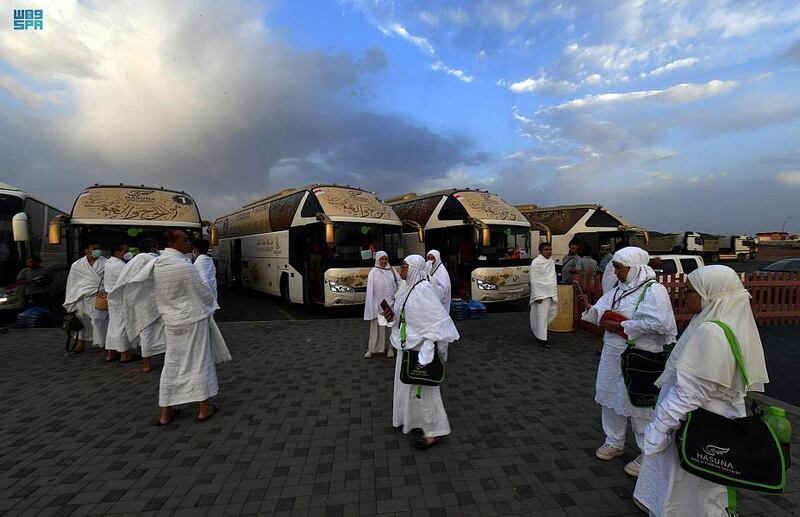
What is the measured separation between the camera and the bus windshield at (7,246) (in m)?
9.11

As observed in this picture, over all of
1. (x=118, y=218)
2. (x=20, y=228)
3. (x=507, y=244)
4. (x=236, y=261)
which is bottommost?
(x=236, y=261)

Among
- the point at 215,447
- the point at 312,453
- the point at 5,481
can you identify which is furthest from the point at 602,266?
the point at 5,481

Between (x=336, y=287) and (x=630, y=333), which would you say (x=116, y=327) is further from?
(x=630, y=333)

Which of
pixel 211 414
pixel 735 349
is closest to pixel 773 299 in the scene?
pixel 735 349

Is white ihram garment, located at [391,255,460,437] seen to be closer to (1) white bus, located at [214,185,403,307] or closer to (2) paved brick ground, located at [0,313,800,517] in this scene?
(2) paved brick ground, located at [0,313,800,517]

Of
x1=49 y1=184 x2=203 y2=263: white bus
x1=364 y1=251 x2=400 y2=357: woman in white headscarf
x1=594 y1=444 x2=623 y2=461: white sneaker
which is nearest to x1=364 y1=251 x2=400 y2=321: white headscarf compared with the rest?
x1=364 y1=251 x2=400 y2=357: woman in white headscarf

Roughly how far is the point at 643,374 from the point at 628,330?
336mm

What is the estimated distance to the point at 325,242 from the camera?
958cm

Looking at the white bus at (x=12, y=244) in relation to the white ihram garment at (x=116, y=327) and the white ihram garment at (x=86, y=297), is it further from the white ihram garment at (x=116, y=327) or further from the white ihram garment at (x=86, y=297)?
the white ihram garment at (x=116, y=327)

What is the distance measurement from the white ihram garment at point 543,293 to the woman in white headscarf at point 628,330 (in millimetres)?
3541

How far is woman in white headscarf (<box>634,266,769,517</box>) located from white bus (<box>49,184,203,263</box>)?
9.76 metres

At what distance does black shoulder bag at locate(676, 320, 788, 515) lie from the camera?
5.86 ft

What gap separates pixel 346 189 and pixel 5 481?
29.3 feet

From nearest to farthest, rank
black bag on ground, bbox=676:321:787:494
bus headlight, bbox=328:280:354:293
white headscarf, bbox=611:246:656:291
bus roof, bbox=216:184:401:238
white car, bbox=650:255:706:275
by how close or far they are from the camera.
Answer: black bag on ground, bbox=676:321:787:494 → white headscarf, bbox=611:246:656:291 → white car, bbox=650:255:706:275 → bus headlight, bbox=328:280:354:293 → bus roof, bbox=216:184:401:238
